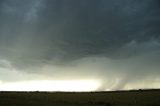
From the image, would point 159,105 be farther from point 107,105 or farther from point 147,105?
point 107,105

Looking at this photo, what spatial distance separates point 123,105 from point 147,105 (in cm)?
460

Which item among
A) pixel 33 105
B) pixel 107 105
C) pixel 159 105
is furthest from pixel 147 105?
pixel 33 105

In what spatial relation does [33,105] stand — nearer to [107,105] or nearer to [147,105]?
[107,105]

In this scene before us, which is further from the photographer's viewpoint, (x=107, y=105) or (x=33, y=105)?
(x=107, y=105)

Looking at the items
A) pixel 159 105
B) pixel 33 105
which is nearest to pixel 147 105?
pixel 159 105

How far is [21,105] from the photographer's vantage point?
47.8 meters

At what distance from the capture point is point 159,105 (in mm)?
51125

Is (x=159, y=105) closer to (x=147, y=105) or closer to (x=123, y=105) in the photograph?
(x=147, y=105)

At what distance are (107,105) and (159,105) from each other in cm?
937

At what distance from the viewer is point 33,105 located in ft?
157

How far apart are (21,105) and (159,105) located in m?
24.5

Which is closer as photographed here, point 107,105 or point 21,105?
point 21,105

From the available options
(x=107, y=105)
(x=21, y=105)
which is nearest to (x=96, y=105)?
(x=107, y=105)

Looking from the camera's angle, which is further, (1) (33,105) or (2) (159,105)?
(2) (159,105)
